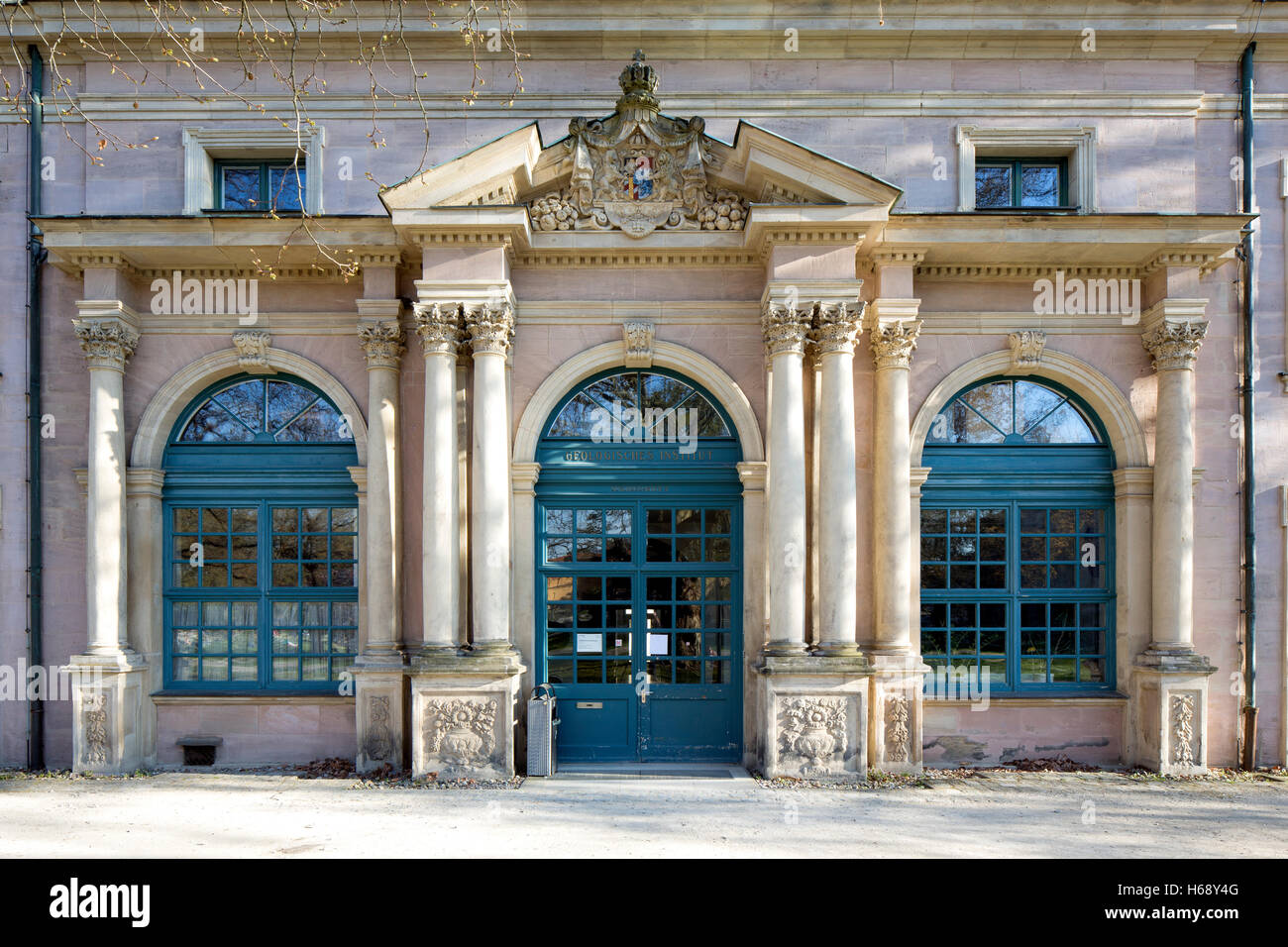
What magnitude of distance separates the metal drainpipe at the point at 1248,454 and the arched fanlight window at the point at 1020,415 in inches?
73.6

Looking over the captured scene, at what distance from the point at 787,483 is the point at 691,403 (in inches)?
67.1

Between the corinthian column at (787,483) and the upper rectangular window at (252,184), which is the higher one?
the upper rectangular window at (252,184)

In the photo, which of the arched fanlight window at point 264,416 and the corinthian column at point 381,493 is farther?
the arched fanlight window at point 264,416

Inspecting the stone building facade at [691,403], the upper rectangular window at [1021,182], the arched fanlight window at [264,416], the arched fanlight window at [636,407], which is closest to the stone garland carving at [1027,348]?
the stone building facade at [691,403]

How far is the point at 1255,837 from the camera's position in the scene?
745 cm

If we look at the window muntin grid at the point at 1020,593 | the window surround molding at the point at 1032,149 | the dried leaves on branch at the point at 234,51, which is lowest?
the window muntin grid at the point at 1020,593

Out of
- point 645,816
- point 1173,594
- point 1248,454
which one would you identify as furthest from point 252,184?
point 1248,454

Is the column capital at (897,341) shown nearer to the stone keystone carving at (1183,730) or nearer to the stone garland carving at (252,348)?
the stone keystone carving at (1183,730)

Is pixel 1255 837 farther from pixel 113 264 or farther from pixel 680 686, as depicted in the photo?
pixel 113 264

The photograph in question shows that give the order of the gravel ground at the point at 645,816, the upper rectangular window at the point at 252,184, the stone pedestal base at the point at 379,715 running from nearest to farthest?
1. the gravel ground at the point at 645,816
2. the stone pedestal base at the point at 379,715
3. the upper rectangular window at the point at 252,184

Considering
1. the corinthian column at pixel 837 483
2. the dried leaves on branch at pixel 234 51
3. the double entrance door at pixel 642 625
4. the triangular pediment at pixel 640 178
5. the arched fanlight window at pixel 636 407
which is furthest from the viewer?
the dried leaves on branch at pixel 234 51

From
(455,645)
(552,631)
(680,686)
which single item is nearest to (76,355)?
(455,645)

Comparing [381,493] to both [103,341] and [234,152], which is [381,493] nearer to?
[103,341]

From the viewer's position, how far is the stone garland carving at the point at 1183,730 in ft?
31.5
